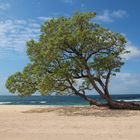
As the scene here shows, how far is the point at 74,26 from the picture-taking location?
90.7ft

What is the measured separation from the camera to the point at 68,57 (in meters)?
27.9

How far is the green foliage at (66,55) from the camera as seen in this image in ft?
87.9

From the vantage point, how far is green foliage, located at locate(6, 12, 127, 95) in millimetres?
26797

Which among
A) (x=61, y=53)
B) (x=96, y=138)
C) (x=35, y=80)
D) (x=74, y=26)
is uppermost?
(x=74, y=26)

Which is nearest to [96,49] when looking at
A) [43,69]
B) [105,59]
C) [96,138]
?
[105,59]

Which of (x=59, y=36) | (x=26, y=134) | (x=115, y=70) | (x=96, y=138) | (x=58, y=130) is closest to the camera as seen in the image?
(x=96, y=138)

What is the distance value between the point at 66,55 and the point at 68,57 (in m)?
0.33

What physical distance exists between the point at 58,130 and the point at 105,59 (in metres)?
14.4

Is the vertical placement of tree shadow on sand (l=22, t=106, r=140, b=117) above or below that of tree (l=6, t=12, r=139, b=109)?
below

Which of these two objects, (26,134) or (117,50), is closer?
(26,134)

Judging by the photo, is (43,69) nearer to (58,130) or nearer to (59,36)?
(59,36)

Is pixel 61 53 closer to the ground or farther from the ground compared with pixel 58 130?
farther from the ground

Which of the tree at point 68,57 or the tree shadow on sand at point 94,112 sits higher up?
the tree at point 68,57

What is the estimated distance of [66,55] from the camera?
92.2ft
